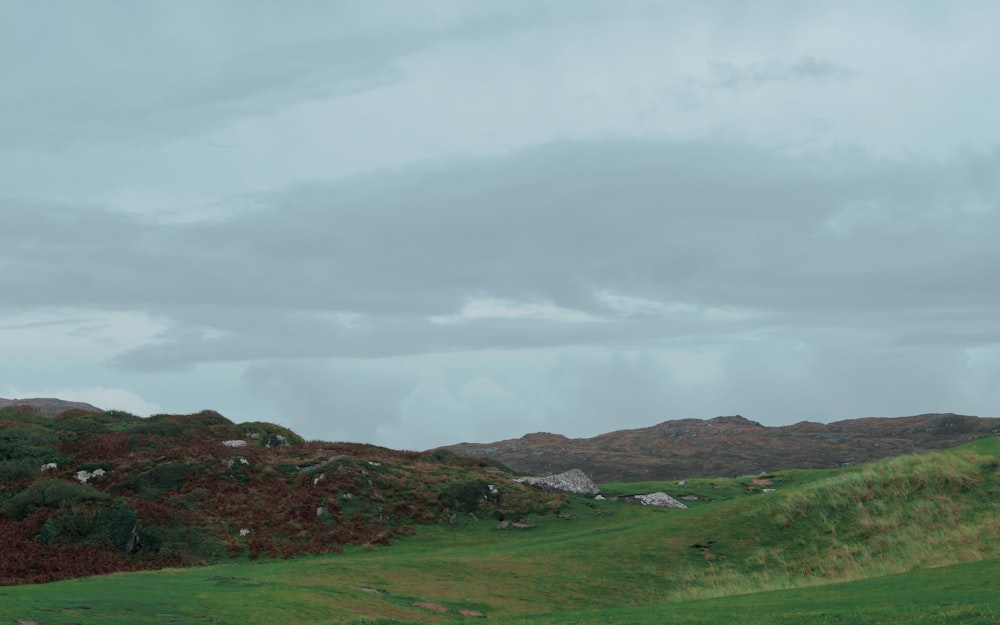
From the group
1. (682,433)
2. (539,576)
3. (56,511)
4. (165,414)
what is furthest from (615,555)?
(682,433)

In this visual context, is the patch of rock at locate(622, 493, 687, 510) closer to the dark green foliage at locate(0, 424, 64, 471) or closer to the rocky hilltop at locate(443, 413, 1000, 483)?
the dark green foliage at locate(0, 424, 64, 471)

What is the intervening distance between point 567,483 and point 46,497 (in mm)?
32957

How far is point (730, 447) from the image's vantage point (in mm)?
161500

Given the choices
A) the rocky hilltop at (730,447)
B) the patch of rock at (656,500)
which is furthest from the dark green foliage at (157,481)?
the rocky hilltop at (730,447)

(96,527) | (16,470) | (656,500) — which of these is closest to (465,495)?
(656,500)

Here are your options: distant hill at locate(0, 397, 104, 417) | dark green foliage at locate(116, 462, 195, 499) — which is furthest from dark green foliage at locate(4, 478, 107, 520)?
distant hill at locate(0, 397, 104, 417)

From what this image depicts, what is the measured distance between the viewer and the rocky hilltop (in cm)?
13588

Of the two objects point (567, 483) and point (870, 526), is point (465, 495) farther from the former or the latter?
point (870, 526)

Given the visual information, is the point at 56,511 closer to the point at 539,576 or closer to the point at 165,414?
the point at 539,576

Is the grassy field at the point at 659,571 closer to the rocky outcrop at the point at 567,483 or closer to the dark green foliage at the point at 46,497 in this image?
the rocky outcrop at the point at 567,483

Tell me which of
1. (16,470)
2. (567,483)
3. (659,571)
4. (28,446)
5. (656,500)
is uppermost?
(28,446)

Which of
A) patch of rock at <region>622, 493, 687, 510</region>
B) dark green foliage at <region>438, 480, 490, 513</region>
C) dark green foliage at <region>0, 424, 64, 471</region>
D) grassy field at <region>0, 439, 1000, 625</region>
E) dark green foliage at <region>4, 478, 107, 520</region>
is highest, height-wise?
dark green foliage at <region>0, 424, 64, 471</region>

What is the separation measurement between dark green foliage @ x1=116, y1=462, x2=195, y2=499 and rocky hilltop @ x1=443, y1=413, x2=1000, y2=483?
260 ft

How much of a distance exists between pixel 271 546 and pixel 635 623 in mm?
27302
